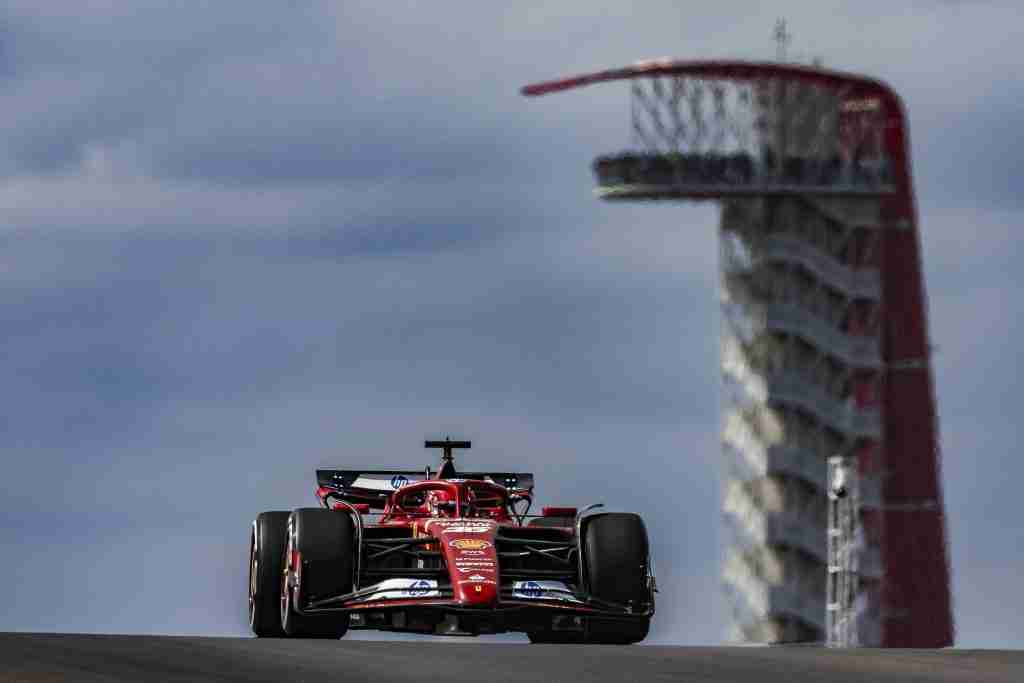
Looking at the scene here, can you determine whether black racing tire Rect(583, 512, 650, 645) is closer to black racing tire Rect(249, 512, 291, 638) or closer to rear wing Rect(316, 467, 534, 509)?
black racing tire Rect(249, 512, 291, 638)

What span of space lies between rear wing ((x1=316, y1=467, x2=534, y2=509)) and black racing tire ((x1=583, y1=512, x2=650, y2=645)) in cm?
384

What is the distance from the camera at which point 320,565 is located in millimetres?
25391

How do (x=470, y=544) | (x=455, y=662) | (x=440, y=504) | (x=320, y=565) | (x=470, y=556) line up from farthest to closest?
1. (x=440, y=504)
2. (x=470, y=544)
3. (x=470, y=556)
4. (x=320, y=565)
5. (x=455, y=662)

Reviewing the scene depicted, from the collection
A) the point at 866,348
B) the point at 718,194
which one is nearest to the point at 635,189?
the point at 718,194

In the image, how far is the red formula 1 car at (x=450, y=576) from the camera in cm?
2544

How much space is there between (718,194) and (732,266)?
4.67m

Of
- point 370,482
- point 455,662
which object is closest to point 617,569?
point 370,482

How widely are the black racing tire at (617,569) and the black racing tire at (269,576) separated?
118 inches

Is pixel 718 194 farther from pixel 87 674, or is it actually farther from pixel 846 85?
pixel 87 674

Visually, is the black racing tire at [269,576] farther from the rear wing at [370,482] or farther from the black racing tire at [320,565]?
the rear wing at [370,482]

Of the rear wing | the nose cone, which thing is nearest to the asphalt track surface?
the nose cone

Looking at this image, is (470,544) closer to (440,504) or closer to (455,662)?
(440,504)

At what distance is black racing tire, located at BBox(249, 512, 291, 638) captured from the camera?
87.1ft

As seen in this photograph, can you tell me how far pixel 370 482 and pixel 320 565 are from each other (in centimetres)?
483
